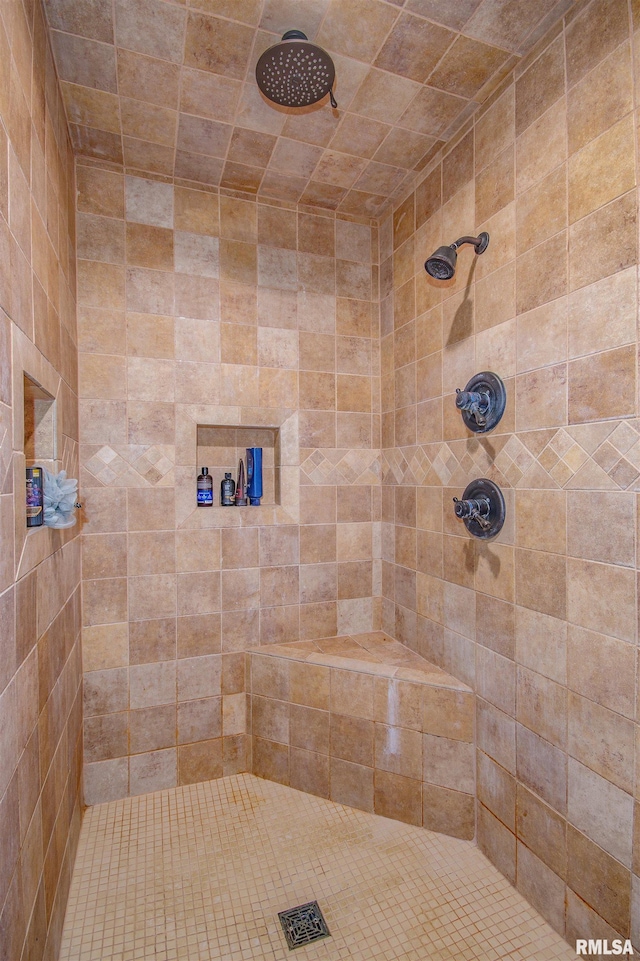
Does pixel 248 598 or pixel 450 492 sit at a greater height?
pixel 450 492

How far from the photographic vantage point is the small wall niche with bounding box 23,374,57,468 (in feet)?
4.96

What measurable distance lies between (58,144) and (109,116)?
0.98ft

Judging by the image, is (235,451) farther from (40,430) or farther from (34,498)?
(34,498)

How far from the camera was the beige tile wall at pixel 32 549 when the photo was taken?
0.97 metres

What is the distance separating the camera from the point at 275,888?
159 centimetres

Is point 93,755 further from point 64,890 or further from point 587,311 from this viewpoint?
point 587,311

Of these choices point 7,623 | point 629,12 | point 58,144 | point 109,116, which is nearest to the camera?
point 7,623

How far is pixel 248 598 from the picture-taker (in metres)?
2.28

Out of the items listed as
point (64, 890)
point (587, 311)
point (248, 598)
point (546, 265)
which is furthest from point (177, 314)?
point (64, 890)

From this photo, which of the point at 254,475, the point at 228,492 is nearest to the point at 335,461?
the point at 254,475

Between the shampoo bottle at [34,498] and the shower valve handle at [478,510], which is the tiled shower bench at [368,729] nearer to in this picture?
A: the shower valve handle at [478,510]

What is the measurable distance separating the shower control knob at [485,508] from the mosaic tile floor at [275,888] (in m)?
1.21

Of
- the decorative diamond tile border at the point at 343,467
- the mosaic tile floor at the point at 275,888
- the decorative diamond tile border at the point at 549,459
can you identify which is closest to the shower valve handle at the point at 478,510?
the decorative diamond tile border at the point at 549,459

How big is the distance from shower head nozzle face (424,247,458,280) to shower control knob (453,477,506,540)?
78 centimetres
